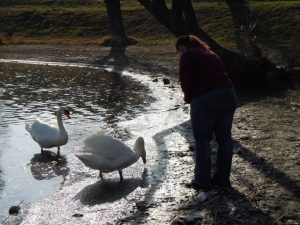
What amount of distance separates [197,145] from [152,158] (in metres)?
2.36

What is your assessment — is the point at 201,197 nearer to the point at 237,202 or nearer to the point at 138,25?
the point at 237,202

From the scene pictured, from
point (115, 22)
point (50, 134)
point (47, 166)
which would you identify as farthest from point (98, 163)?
point (115, 22)

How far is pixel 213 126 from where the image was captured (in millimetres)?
7992

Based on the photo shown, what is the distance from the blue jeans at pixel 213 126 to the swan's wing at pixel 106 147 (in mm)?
1480

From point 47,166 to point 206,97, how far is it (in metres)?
4.04

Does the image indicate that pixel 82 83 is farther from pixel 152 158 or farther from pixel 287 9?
pixel 287 9

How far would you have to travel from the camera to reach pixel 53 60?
2827 centimetres

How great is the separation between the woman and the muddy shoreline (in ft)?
1.76

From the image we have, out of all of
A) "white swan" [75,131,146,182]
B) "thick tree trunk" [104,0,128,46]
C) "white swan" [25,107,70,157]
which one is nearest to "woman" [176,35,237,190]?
"white swan" [75,131,146,182]

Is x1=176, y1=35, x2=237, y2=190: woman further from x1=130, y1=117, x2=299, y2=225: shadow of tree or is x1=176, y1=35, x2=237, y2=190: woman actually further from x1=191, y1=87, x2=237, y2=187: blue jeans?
x1=130, y1=117, x2=299, y2=225: shadow of tree

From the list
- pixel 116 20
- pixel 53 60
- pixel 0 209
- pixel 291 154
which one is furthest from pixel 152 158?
pixel 116 20

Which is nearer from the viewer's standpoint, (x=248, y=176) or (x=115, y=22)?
(x=248, y=176)

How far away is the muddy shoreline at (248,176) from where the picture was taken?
7.23 meters

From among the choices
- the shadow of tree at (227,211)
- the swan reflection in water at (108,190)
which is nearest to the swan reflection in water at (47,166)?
the swan reflection in water at (108,190)
